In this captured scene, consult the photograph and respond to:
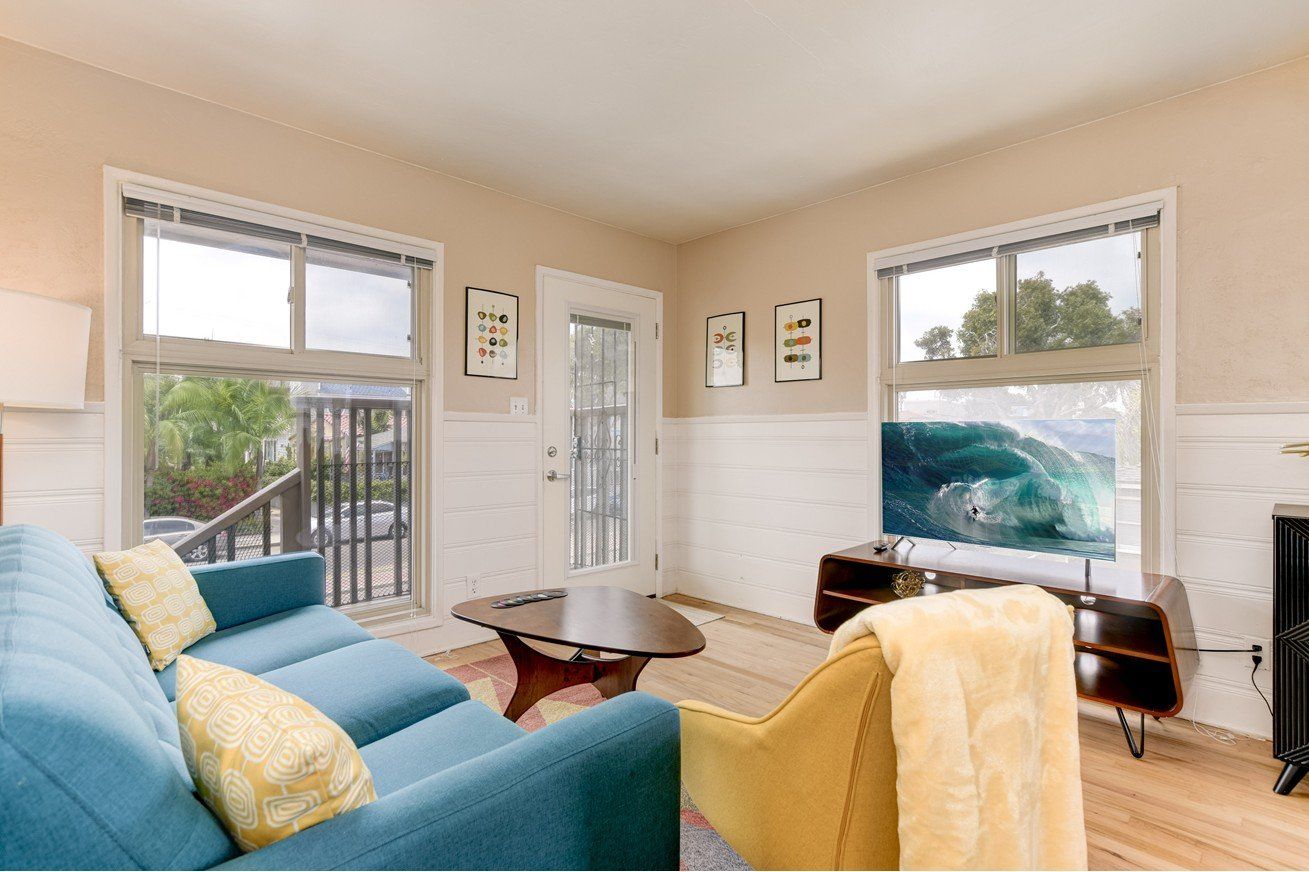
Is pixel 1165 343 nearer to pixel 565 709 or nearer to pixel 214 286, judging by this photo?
pixel 565 709

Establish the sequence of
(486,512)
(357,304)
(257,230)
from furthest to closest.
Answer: (486,512) → (357,304) → (257,230)

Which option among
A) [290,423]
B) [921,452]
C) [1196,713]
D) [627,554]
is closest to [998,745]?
[921,452]

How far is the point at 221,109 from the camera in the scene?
2.66m

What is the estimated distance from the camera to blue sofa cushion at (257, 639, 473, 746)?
1560mm

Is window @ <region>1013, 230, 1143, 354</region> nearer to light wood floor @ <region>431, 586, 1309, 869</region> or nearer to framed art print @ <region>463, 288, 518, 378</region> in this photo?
light wood floor @ <region>431, 586, 1309, 869</region>

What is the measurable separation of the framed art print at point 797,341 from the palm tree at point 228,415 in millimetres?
2751

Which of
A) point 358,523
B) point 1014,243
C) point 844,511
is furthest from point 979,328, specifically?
point 358,523

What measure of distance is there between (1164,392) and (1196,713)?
1312mm

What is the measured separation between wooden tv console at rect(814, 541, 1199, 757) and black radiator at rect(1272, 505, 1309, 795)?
9.8 inches

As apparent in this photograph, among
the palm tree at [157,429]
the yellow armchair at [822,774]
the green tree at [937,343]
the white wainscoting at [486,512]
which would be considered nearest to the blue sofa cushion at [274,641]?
the palm tree at [157,429]

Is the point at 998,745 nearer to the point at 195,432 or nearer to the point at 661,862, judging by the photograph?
the point at 661,862

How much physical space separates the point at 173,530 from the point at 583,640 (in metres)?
1.96

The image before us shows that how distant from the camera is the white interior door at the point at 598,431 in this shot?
384 cm

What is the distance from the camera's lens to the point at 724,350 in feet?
14.0
